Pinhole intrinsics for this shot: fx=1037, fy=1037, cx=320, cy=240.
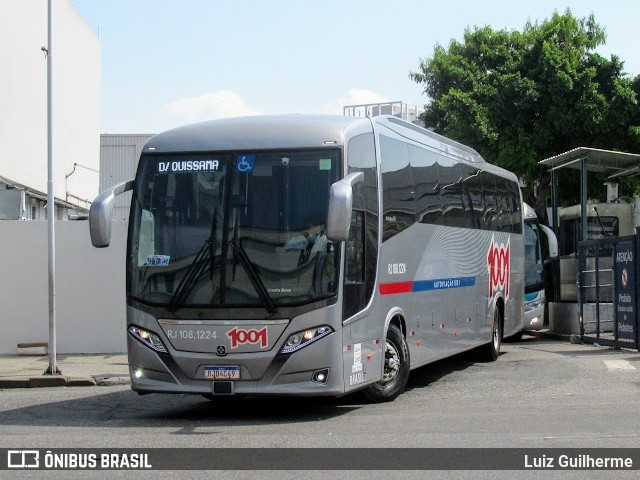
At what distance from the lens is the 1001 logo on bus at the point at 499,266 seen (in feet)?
61.1

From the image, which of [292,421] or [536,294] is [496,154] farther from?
[292,421]

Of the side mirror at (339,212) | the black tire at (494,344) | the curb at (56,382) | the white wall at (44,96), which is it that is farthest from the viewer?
the white wall at (44,96)

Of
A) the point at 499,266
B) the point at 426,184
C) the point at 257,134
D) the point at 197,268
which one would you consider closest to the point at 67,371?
the point at 197,268

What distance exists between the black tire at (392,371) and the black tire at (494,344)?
5.74 m

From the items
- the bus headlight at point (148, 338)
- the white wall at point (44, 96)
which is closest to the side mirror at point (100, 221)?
the bus headlight at point (148, 338)

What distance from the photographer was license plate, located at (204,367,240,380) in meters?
11.2

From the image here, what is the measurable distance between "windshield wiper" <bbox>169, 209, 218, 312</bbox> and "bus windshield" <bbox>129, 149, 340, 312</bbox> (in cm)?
1

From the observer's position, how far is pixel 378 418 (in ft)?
37.6

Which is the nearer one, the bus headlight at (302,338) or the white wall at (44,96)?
the bus headlight at (302,338)

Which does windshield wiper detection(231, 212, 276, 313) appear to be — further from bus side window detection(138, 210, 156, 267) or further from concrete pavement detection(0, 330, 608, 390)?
concrete pavement detection(0, 330, 608, 390)

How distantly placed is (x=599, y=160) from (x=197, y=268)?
15421 millimetres

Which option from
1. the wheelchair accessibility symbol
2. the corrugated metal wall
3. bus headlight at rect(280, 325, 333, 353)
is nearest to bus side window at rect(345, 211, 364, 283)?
bus headlight at rect(280, 325, 333, 353)

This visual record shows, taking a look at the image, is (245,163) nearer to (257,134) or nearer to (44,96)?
(257,134)

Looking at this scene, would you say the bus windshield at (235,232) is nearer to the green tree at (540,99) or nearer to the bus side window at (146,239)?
the bus side window at (146,239)
